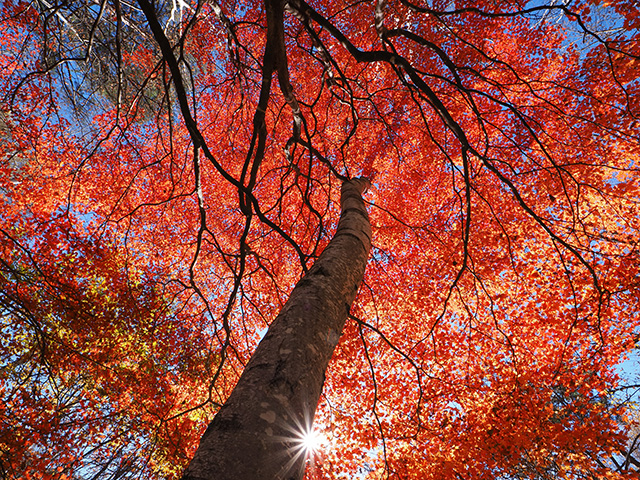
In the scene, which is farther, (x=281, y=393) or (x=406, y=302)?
(x=406, y=302)

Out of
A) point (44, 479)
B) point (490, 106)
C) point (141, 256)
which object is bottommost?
point (44, 479)

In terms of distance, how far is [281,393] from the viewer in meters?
0.83

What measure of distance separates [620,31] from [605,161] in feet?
16.0

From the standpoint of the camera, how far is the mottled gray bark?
666 millimetres

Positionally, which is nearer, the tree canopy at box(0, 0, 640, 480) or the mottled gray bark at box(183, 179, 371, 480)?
the mottled gray bark at box(183, 179, 371, 480)

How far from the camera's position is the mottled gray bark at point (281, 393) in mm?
666

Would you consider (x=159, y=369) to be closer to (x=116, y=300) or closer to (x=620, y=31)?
(x=116, y=300)

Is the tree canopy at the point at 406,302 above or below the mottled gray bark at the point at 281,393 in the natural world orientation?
above

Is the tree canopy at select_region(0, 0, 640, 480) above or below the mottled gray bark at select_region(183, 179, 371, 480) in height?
above

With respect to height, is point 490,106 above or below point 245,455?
above

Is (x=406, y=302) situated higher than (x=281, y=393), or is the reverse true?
(x=406, y=302)

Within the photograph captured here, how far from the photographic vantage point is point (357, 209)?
2350mm

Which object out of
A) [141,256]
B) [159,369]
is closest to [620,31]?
[159,369]

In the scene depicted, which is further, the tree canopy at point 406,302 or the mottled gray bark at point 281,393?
the tree canopy at point 406,302
